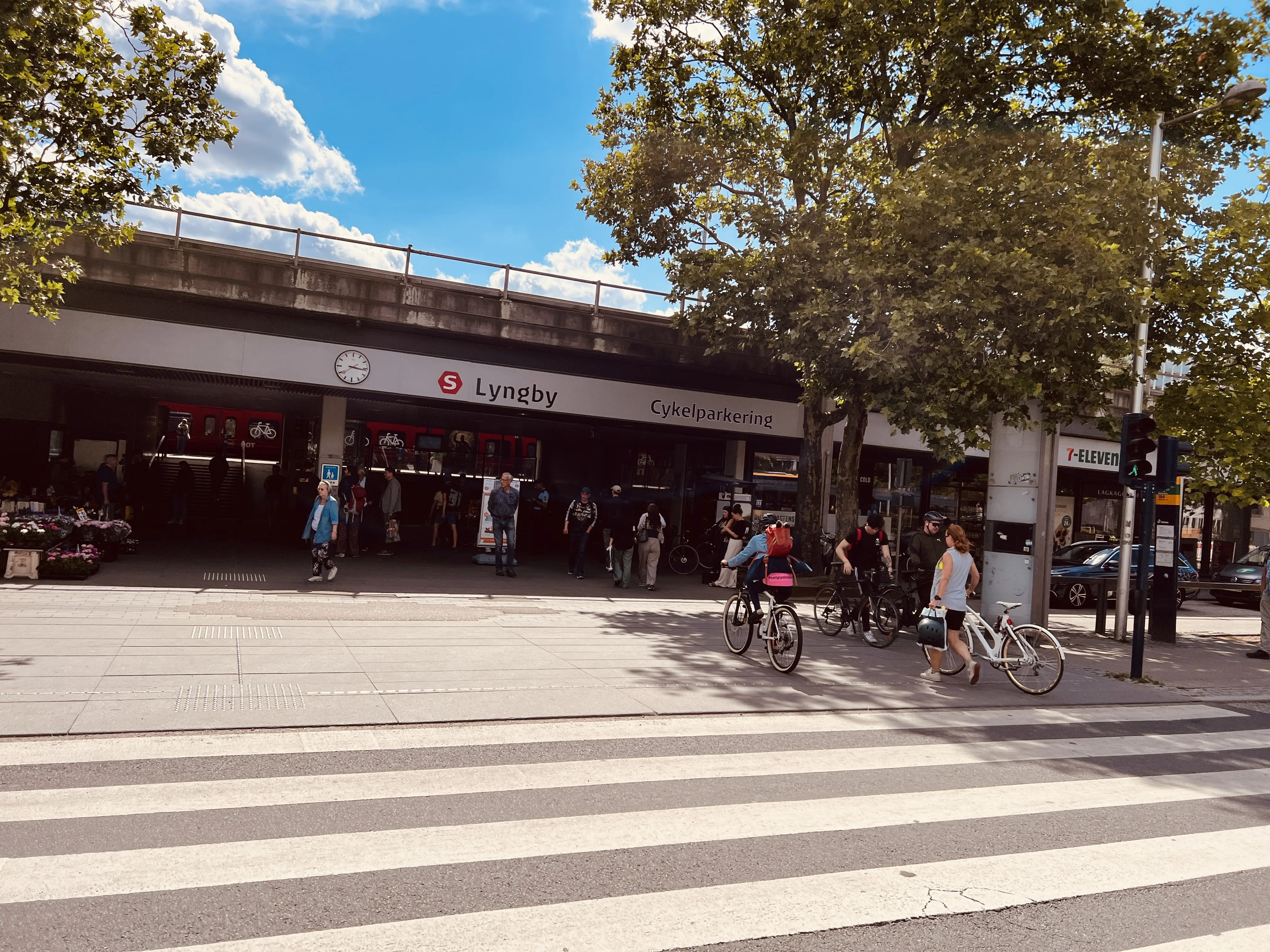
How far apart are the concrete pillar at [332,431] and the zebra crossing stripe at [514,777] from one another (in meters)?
14.0

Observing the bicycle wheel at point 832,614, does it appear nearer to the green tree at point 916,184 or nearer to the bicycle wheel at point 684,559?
the green tree at point 916,184

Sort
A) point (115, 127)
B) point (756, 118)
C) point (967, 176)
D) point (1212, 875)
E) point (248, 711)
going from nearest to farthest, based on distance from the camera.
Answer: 1. point (1212, 875)
2. point (248, 711)
3. point (115, 127)
4. point (967, 176)
5. point (756, 118)

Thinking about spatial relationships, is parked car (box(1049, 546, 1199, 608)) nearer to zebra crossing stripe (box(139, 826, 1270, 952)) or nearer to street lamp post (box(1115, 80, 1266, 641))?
street lamp post (box(1115, 80, 1266, 641))

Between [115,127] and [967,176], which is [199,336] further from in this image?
[967,176]

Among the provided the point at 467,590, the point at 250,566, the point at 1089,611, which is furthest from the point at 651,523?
the point at 1089,611

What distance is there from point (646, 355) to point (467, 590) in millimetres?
7577

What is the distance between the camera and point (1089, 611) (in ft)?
66.2

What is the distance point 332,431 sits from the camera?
1873 cm

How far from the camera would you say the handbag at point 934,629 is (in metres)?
9.64

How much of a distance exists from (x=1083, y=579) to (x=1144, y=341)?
717 centimetres

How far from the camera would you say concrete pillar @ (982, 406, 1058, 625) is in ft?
44.6

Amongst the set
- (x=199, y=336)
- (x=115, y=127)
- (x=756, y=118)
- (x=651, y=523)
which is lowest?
(x=651, y=523)

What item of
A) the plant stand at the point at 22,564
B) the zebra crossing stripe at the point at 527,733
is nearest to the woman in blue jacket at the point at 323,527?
the plant stand at the point at 22,564

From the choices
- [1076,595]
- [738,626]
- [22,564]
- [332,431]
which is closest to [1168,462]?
[738,626]
